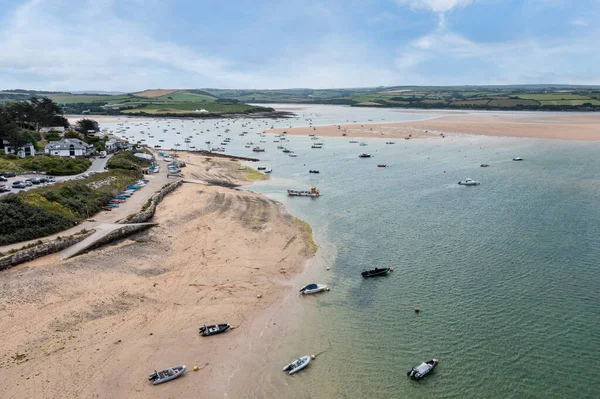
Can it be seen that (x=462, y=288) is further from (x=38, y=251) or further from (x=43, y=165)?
(x=43, y=165)

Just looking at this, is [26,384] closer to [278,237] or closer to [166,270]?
[166,270]

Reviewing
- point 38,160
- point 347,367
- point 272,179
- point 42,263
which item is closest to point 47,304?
point 42,263

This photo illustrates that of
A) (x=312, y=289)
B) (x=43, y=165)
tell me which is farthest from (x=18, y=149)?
(x=312, y=289)

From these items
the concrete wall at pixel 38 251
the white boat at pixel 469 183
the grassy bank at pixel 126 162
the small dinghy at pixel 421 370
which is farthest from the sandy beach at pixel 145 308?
the white boat at pixel 469 183

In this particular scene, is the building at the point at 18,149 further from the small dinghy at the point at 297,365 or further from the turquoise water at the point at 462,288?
the small dinghy at the point at 297,365

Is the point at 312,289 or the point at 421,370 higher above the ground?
the point at 312,289

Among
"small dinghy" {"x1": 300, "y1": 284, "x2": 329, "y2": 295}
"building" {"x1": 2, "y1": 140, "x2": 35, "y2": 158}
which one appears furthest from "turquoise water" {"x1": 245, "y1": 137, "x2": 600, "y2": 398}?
"building" {"x1": 2, "y1": 140, "x2": 35, "y2": 158}
